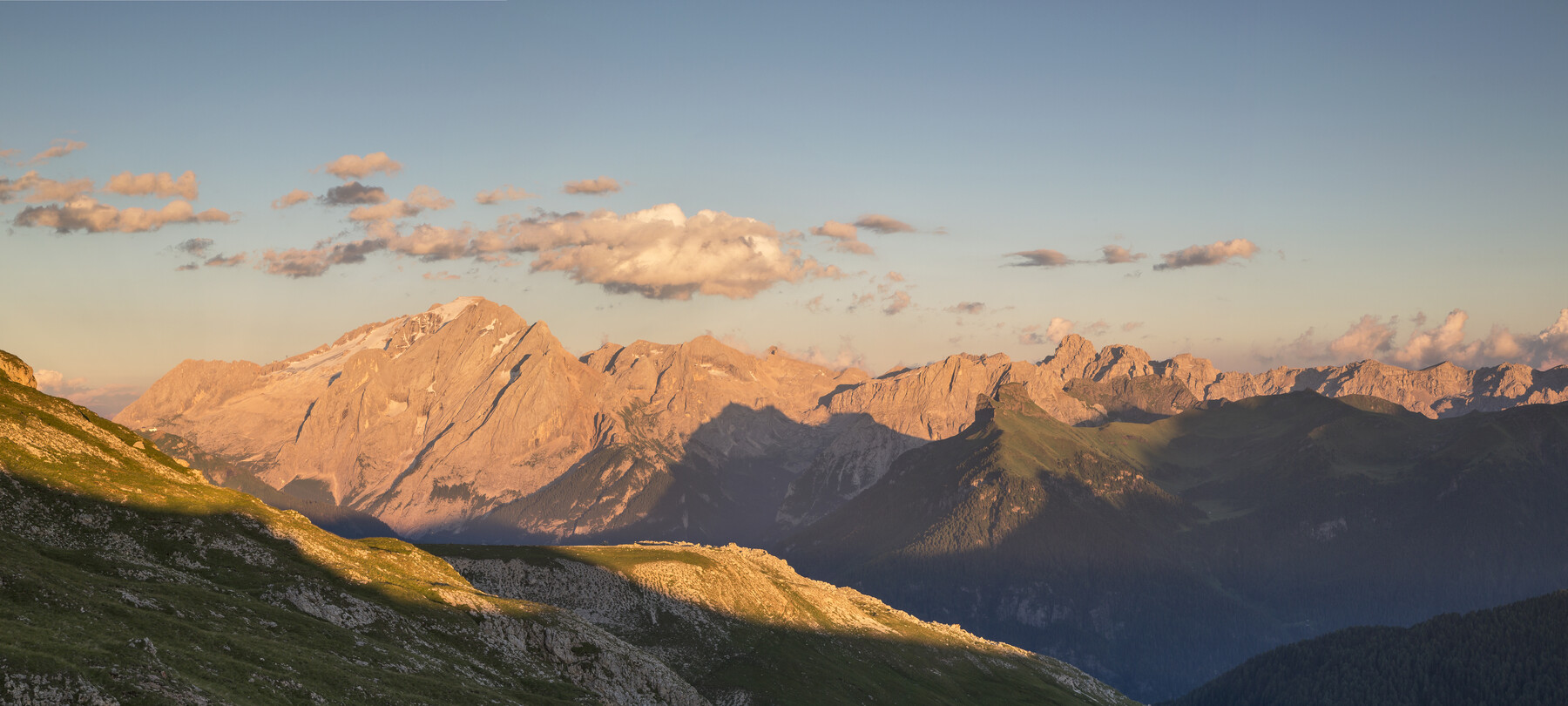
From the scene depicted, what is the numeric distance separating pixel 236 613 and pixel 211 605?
2331mm

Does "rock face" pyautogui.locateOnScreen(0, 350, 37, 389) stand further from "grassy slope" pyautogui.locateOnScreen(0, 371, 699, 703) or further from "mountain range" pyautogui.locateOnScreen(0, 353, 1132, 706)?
"grassy slope" pyautogui.locateOnScreen(0, 371, 699, 703)

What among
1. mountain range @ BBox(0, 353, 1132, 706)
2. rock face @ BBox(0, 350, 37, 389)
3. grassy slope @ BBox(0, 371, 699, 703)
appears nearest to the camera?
grassy slope @ BBox(0, 371, 699, 703)

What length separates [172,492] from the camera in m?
134

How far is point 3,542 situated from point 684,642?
109 m

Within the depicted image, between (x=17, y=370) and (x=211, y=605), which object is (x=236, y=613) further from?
(x=17, y=370)

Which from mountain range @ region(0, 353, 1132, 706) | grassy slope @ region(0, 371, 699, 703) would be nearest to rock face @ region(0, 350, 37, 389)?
mountain range @ region(0, 353, 1132, 706)

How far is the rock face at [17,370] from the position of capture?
162m

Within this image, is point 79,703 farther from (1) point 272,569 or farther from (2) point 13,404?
(2) point 13,404

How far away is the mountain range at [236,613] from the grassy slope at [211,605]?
0.84ft

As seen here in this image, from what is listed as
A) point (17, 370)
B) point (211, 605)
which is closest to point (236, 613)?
point (211, 605)

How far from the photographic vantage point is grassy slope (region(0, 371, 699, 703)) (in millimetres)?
77188

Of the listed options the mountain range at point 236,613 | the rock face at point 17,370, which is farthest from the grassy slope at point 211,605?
the rock face at point 17,370

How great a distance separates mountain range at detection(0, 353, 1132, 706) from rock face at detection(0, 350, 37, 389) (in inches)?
29.4

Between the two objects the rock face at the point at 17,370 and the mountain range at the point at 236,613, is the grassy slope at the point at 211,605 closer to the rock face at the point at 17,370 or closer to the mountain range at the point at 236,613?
the mountain range at the point at 236,613
